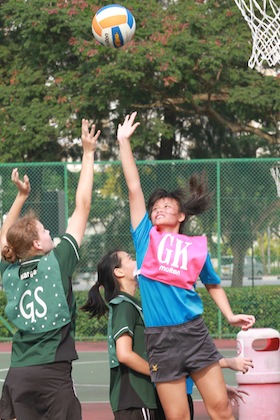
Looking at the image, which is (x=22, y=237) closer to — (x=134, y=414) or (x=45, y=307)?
(x=45, y=307)

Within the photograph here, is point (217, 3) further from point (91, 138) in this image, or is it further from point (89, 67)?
point (91, 138)

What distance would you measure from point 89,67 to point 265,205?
5312mm

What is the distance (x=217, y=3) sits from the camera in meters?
19.8

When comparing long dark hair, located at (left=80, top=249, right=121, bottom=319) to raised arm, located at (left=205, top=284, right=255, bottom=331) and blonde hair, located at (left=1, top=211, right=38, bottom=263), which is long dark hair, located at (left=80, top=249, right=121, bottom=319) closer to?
raised arm, located at (left=205, top=284, right=255, bottom=331)

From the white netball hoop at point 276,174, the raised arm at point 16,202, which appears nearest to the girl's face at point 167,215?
the raised arm at point 16,202

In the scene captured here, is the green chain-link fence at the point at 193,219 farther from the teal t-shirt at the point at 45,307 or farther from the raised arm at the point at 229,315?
the teal t-shirt at the point at 45,307

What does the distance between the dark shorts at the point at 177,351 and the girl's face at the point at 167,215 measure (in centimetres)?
60

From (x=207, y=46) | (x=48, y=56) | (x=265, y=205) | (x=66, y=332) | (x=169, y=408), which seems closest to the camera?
(x=66, y=332)

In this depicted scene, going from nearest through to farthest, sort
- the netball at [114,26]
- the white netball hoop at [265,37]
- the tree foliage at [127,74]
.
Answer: the white netball hoop at [265,37] → the netball at [114,26] → the tree foliage at [127,74]

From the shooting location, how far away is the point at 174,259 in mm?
5750

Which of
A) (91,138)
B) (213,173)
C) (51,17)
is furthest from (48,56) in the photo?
(91,138)

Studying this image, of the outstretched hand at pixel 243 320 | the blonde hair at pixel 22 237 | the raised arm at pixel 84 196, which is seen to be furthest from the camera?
the outstretched hand at pixel 243 320

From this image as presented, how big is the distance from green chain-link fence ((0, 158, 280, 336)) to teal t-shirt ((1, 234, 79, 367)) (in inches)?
438

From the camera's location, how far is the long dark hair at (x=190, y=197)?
6.00 metres
